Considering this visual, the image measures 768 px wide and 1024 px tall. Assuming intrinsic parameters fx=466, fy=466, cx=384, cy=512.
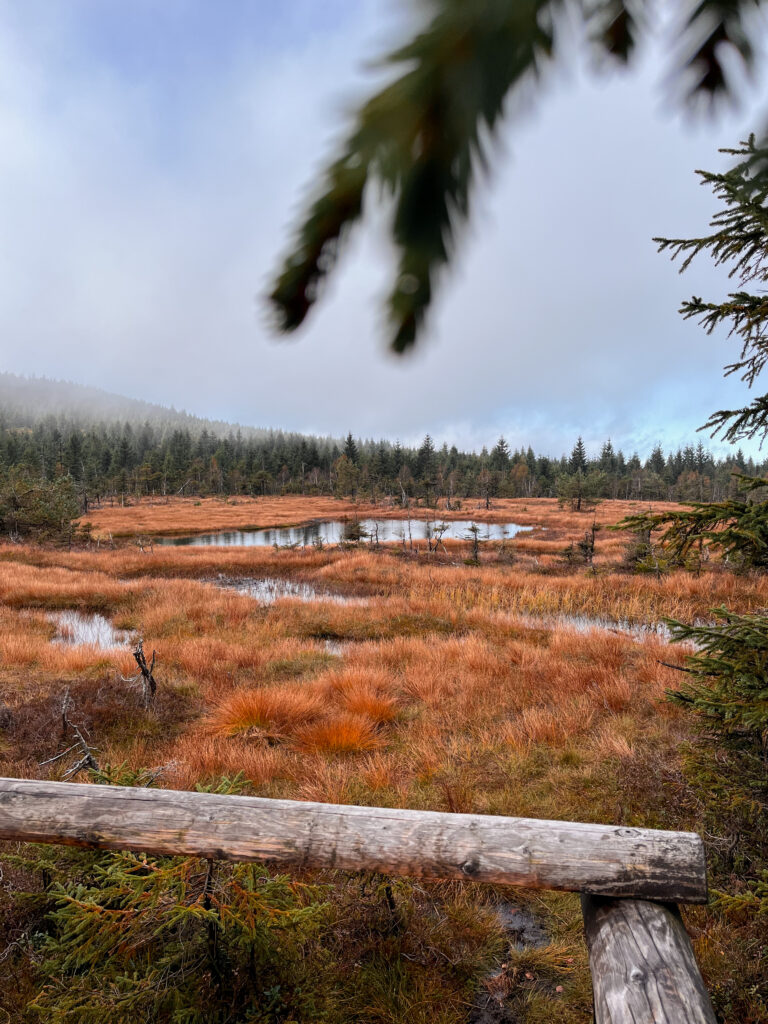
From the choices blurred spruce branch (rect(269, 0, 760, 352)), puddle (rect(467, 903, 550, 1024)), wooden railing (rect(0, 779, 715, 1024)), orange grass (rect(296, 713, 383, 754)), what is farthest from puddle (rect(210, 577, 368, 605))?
blurred spruce branch (rect(269, 0, 760, 352))

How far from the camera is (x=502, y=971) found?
Result: 2520mm

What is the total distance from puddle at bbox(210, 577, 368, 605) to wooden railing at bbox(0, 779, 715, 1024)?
1133 centimetres

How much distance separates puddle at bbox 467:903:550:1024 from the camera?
2312mm

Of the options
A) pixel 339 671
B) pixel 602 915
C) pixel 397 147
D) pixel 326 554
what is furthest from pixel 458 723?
pixel 326 554

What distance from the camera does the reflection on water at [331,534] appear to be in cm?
2847

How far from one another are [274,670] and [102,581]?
10920 mm

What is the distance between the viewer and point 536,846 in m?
1.81

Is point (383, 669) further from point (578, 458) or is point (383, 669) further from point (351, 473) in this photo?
point (578, 458)

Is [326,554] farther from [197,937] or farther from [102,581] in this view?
[197,937]

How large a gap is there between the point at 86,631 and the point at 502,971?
37.0ft

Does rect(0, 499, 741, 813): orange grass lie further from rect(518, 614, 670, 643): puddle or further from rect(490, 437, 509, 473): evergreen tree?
rect(490, 437, 509, 473): evergreen tree

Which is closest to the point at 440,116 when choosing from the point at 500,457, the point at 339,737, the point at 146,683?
the point at 339,737

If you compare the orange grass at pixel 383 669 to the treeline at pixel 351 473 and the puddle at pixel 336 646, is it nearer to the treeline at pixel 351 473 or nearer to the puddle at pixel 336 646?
the puddle at pixel 336 646

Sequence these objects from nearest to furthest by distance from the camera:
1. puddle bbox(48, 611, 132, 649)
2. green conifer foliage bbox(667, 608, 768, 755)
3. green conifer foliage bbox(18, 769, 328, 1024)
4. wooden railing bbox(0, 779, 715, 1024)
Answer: wooden railing bbox(0, 779, 715, 1024), green conifer foliage bbox(18, 769, 328, 1024), green conifer foliage bbox(667, 608, 768, 755), puddle bbox(48, 611, 132, 649)
